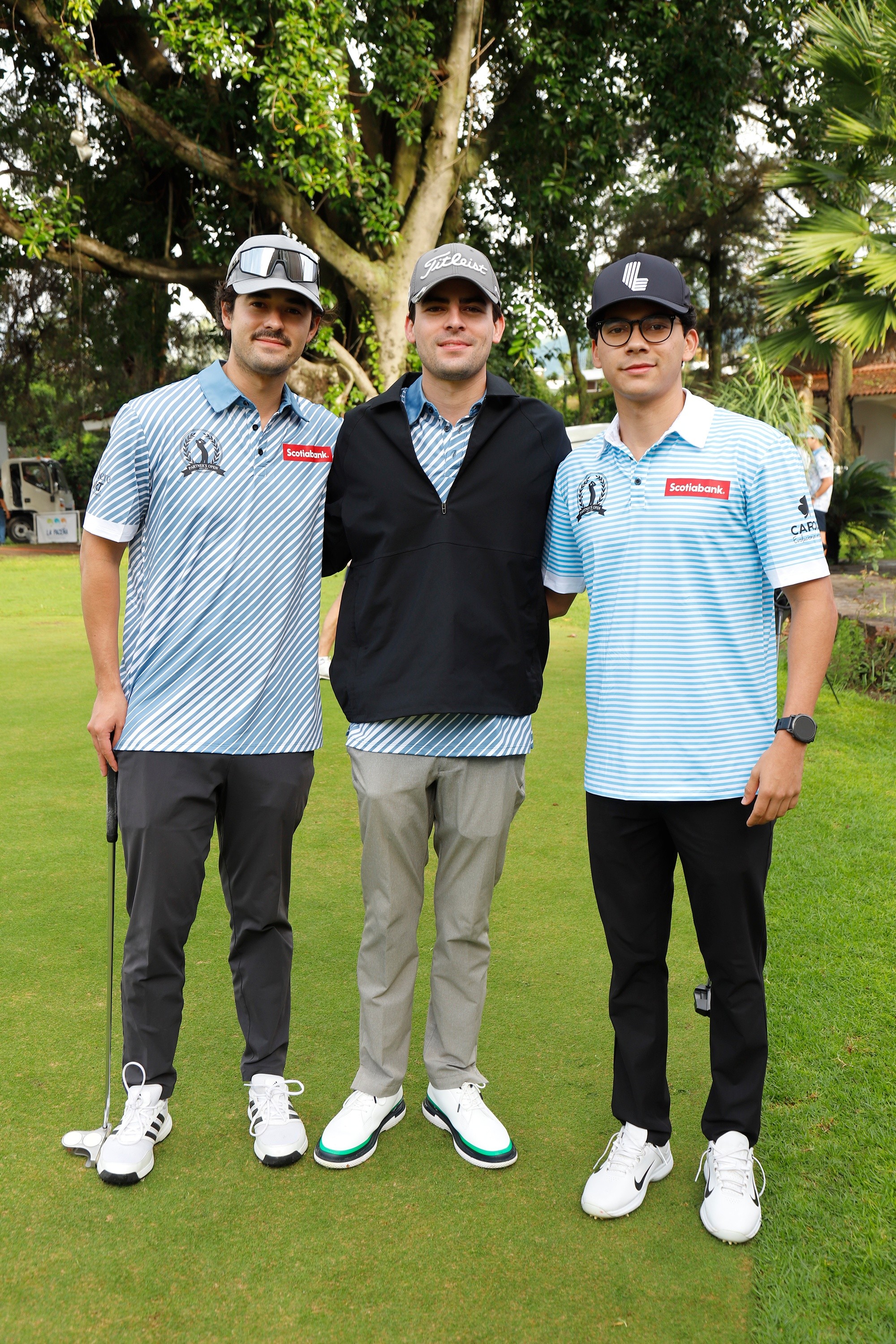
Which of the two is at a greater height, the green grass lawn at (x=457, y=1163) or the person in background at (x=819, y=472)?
the person in background at (x=819, y=472)

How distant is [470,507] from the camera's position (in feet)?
9.70

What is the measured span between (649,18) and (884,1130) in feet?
49.8

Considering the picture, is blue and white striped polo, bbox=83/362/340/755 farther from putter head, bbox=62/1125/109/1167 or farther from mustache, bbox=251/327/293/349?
putter head, bbox=62/1125/109/1167

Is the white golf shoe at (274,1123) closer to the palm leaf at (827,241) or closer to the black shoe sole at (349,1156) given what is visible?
the black shoe sole at (349,1156)

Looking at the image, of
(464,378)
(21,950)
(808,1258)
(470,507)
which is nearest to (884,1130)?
(808,1258)

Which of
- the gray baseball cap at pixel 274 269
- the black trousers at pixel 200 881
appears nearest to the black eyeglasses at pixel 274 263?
the gray baseball cap at pixel 274 269

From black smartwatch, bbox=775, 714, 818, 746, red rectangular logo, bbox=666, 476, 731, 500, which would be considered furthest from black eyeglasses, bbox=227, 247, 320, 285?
black smartwatch, bbox=775, 714, 818, 746

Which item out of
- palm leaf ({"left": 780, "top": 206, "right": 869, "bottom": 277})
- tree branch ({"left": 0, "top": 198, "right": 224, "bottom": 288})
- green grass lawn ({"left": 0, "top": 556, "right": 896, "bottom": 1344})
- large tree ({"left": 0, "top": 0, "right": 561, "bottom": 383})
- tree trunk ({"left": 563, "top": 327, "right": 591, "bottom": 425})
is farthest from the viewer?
tree trunk ({"left": 563, "top": 327, "right": 591, "bottom": 425})

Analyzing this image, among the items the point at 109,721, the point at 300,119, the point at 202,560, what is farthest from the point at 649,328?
the point at 300,119

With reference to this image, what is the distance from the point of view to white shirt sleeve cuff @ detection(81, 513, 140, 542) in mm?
2938

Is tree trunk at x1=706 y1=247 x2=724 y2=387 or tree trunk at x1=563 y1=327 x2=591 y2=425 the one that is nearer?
tree trunk at x1=706 y1=247 x2=724 y2=387

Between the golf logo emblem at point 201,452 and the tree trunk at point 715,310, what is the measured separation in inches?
1146

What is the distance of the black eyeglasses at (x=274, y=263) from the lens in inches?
117

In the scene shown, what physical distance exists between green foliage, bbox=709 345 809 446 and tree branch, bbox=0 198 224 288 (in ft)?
27.5
